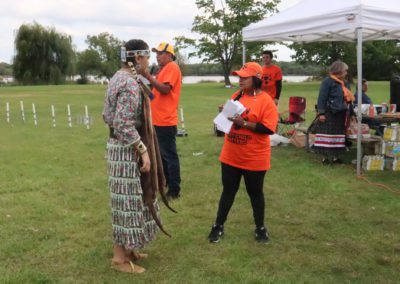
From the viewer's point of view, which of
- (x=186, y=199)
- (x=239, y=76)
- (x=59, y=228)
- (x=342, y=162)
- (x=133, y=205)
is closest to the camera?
(x=133, y=205)

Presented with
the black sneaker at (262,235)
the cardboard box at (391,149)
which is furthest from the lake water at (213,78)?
the black sneaker at (262,235)

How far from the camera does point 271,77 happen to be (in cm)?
926

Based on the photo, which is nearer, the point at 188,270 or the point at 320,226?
the point at 188,270

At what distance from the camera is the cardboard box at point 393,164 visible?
7832mm

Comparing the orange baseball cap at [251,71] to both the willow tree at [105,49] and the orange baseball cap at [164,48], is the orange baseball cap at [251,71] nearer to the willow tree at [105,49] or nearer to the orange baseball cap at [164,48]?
the orange baseball cap at [164,48]

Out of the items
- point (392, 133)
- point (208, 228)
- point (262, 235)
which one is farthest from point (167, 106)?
point (392, 133)

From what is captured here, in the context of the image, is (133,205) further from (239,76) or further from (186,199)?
(186,199)

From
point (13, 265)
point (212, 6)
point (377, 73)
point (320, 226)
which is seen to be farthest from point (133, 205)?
point (377, 73)

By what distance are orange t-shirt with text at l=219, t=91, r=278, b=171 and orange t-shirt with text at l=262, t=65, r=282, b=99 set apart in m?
4.86

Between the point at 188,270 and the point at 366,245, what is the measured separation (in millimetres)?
1844

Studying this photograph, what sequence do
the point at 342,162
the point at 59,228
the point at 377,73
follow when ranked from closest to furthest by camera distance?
the point at 59,228 → the point at 342,162 → the point at 377,73

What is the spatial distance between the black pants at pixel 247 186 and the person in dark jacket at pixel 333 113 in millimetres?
3731

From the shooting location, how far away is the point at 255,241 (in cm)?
480

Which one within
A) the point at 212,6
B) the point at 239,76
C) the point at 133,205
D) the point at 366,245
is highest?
the point at 212,6
